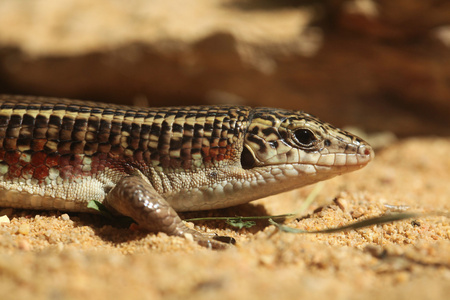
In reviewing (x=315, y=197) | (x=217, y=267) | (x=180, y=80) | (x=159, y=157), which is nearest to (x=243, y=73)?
(x=180, y=80)

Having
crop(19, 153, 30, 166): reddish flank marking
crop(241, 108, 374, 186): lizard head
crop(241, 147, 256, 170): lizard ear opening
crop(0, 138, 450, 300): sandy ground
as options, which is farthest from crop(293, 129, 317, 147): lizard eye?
crop(19, 153, 30, 166): reddish flank marking

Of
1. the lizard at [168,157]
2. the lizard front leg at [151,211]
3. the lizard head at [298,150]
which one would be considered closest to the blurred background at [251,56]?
the lizard head at [298,150]

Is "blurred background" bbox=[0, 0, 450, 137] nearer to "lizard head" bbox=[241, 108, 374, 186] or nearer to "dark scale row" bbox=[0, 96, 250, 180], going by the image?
"lizard head" bbox=[241, 108, 374, 186]

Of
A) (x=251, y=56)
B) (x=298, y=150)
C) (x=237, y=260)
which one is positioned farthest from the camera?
(x=251, y=56)

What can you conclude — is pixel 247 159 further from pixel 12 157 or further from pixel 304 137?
pixel 12 157

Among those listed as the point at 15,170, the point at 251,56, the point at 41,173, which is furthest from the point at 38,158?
the point at 251,56

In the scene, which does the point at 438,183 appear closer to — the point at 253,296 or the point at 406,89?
the point at 406,89
